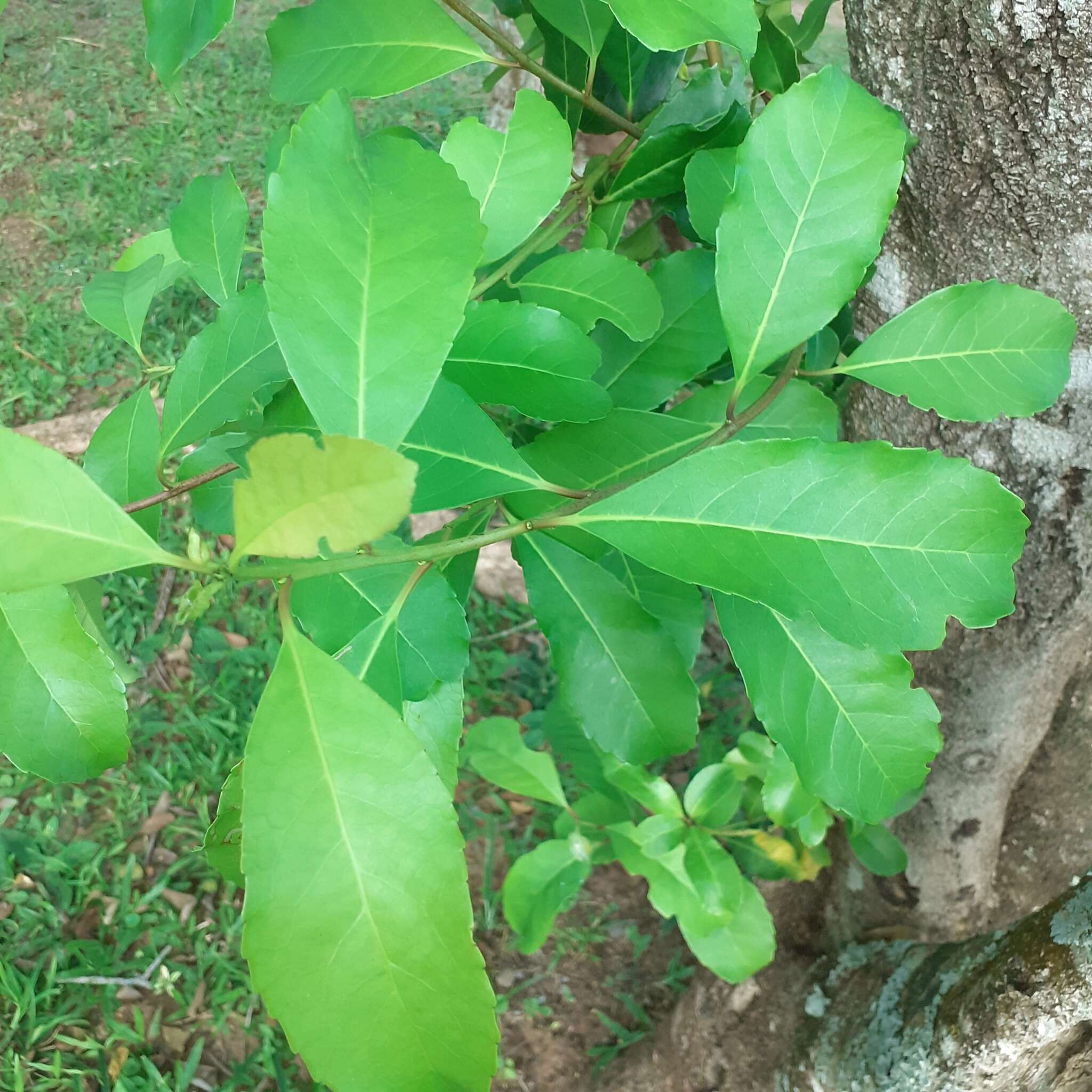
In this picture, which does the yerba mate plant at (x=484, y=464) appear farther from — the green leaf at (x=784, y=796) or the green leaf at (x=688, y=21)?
the green leaf at (x=784, y=796)

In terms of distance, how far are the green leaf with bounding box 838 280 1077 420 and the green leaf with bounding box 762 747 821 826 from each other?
51 cm

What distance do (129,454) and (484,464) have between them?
1.08ft

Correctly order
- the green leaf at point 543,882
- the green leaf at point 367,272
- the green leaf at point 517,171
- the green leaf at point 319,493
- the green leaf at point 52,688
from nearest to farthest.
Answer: the green leaf at point 319,493
the green leaf at point 367,272
the green leaf at point 52,688
the green leaf at point 517,171
the green leaf at point 543,882

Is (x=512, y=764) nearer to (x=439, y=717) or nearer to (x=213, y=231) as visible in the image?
(x=439, y=717)

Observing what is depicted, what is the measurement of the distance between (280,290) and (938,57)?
0.52m

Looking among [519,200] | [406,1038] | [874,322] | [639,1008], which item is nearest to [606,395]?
[519,200]

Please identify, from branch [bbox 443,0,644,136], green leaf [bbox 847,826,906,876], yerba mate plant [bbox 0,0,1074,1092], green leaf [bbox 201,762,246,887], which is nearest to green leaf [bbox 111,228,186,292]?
yerba mate plant [bbox 0,0,1074,1092]

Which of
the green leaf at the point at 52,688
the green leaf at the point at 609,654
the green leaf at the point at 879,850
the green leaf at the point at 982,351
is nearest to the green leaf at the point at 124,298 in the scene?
the green leaf at the point at 52,688

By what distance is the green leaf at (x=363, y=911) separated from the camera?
428mm

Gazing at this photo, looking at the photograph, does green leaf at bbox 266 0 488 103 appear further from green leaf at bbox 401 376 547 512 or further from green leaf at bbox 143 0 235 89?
green leaf at bbox 401 376 547 512

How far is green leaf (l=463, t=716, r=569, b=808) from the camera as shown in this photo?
139 cm

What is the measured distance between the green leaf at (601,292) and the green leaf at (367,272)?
9.0 inches

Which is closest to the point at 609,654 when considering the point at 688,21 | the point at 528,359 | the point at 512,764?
the point at 528,359

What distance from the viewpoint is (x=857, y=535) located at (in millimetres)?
529
